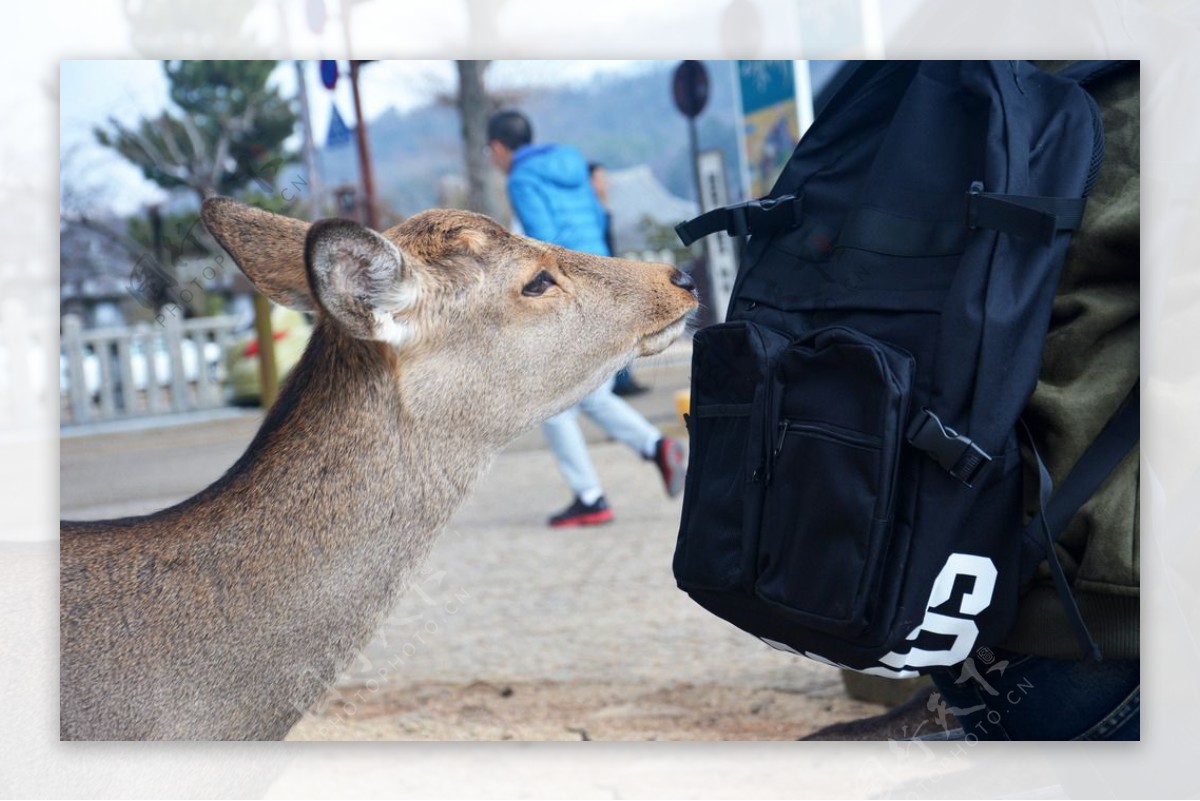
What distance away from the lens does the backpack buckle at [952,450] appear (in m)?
1.81

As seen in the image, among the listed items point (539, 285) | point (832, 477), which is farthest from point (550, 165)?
point (832, 477)

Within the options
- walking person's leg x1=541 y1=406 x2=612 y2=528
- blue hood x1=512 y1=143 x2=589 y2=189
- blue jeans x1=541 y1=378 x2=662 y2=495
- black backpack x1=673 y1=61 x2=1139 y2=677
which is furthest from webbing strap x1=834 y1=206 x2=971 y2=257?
walking person's leg x1=541 y1=406 x2=612 y2=528

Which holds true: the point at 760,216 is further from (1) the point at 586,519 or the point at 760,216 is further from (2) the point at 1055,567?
(1) the point at 586,519

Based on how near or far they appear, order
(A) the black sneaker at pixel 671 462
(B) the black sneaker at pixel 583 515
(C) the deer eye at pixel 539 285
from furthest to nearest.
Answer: (B) the black sneaker at pixel 583 515 → (A) the black sneaker at pixel 671 462 → (C) the deer eye at pixel 539 285

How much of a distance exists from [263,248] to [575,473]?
3114 millimetres

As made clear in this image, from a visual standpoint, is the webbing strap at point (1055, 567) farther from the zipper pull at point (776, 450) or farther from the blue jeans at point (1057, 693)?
the zipper pull at point (776, 450)

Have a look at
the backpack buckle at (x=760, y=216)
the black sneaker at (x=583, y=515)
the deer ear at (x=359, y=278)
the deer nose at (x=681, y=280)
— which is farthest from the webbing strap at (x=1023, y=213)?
the black sneaker at (x=583, y=515)

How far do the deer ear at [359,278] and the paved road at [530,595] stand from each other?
4.26ft

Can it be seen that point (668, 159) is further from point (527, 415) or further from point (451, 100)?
point (527, 415)

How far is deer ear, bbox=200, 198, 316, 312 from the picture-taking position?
84.7 inches

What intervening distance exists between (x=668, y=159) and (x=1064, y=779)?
478 centimetres

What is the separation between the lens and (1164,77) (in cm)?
248

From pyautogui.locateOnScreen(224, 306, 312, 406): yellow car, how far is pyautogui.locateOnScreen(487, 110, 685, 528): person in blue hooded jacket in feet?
3.16

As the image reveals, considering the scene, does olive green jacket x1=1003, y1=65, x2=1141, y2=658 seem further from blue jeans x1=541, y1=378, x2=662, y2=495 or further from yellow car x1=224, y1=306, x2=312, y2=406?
yellow car x1=224, y1=306, x2=312, y2=406
